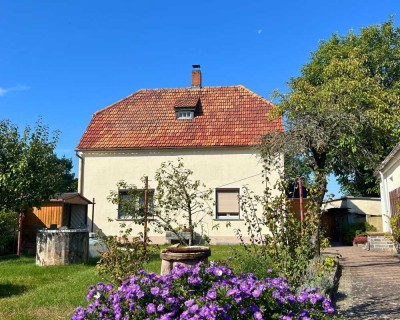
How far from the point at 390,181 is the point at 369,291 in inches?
392

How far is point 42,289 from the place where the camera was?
8.02m

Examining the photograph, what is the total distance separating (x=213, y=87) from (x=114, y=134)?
21.4 feet

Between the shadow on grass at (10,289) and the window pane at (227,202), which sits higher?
the window pane at (227,202)

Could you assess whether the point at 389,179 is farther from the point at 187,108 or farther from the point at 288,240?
the point at 288,240

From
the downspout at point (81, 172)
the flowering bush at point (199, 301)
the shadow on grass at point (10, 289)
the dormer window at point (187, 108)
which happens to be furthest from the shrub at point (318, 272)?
the downspout at point (81, 172)

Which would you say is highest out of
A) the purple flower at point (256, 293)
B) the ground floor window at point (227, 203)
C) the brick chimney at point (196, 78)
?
the brick chimney at point (196, 78)

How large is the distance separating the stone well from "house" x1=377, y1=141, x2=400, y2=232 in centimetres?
1018

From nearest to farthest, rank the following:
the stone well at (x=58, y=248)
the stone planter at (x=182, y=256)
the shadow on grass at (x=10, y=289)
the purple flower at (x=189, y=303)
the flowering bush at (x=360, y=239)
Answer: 1. the purple flower at (x=189, y=303)
2. the stone planter at (x=182, y=256)
3. the shadow on grass at (x=10, y=289)
4. the stone well at (x=58, y=248)
5. the flowering bush at (x=360, y=239)

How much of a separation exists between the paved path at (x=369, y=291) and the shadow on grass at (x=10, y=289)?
235 inches

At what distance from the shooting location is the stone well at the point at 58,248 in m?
11.5

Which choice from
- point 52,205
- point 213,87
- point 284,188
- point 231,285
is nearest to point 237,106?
point 213,87

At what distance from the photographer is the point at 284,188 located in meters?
6.27

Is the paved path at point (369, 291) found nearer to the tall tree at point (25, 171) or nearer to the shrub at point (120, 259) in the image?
the shrub at point (120, 259)

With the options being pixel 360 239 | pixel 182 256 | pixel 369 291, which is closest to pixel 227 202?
pixel 360 239
